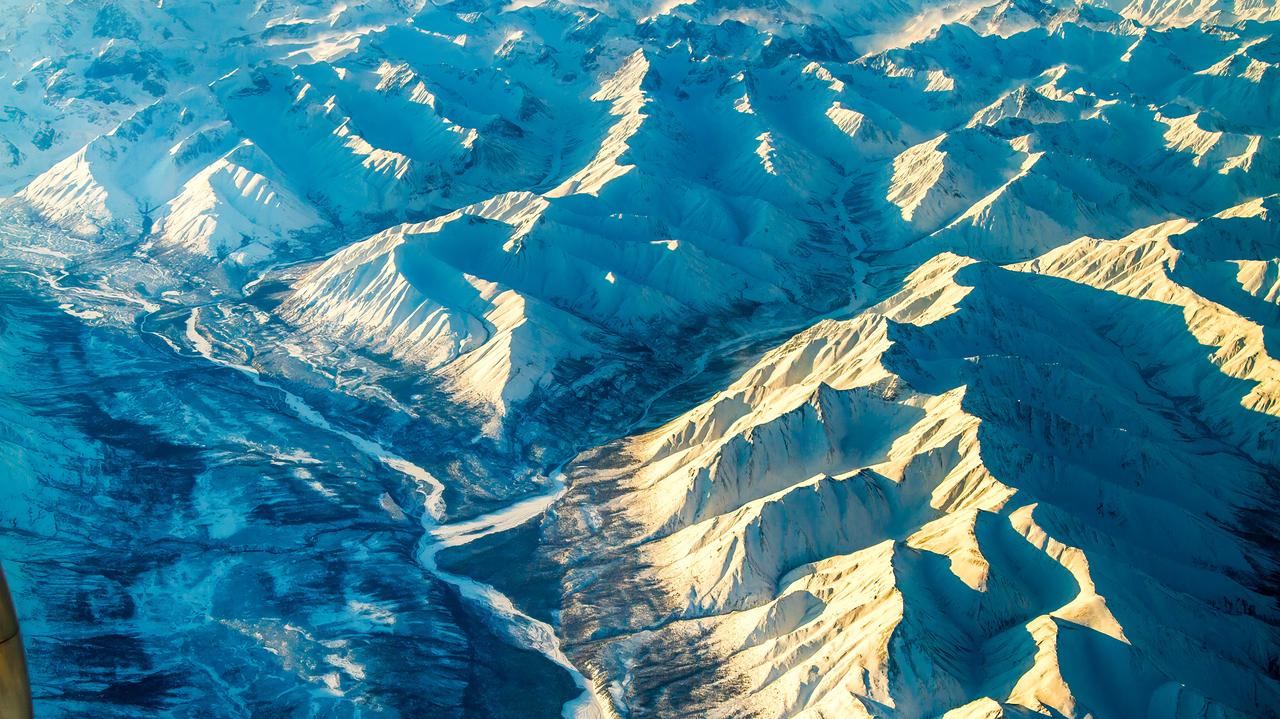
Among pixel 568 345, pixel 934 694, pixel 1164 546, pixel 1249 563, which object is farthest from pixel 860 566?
pixel 568 345

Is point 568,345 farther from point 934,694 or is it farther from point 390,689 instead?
point 934,694

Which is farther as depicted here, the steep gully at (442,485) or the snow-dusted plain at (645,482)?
the steep gully at (442,485)

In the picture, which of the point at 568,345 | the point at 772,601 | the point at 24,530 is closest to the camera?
the point at 772,601

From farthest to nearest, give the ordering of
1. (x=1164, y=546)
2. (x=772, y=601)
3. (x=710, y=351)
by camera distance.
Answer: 1. (x=710, y=351)
2. (x=1164, y=546)
3. (x=772, y=601)

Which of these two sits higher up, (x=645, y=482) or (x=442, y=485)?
(x=645, y=482)

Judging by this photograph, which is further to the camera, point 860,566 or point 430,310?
point 430,310

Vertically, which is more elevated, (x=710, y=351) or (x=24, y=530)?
(x=24, y=530)

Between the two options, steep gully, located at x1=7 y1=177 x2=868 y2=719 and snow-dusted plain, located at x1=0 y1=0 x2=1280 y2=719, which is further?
steep gully, located at x1=7 y1=177 x2=868 y2=719

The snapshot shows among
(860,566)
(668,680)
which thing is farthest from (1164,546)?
(668,680)

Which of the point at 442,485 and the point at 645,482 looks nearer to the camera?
the point at 645,482

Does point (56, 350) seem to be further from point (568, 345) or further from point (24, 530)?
point (568, 345)
